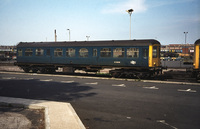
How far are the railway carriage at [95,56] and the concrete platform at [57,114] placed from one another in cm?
1082

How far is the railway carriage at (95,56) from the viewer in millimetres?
17297

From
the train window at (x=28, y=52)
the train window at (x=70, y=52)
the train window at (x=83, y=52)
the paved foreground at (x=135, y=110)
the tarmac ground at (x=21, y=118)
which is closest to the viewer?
the tarmac ground at (x=21, y=118)

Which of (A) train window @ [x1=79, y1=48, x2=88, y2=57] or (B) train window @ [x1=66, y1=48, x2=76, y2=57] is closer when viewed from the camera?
(A) train window @ [x1=79, y1=48, x2=88, y2=57]

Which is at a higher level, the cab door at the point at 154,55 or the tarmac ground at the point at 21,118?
the cab door at the point at 154,55

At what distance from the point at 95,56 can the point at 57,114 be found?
12762mm

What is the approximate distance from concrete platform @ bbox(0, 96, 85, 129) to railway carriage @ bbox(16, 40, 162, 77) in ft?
35.5

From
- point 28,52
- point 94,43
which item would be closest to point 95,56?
point 94,43

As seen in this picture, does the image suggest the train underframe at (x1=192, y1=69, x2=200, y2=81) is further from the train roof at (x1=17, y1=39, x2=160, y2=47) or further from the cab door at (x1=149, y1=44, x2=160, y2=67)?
the train roof at (x1=17, y1=39, x2=160, y2=47)

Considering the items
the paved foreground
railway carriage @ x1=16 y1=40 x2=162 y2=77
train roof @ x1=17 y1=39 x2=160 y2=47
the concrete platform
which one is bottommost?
the paved foreground

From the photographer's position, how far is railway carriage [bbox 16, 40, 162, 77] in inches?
681

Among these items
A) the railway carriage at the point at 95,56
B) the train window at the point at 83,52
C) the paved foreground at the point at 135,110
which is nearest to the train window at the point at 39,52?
the railway carriage at the point at 95,56

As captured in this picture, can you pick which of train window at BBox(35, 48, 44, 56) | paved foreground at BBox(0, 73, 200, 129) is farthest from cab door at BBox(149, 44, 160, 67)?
train window at BBox(35, 48, 44, 56)

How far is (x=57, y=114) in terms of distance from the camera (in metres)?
6.88

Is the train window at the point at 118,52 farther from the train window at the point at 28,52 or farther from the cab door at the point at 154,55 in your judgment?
the train window at the point at 28,52
